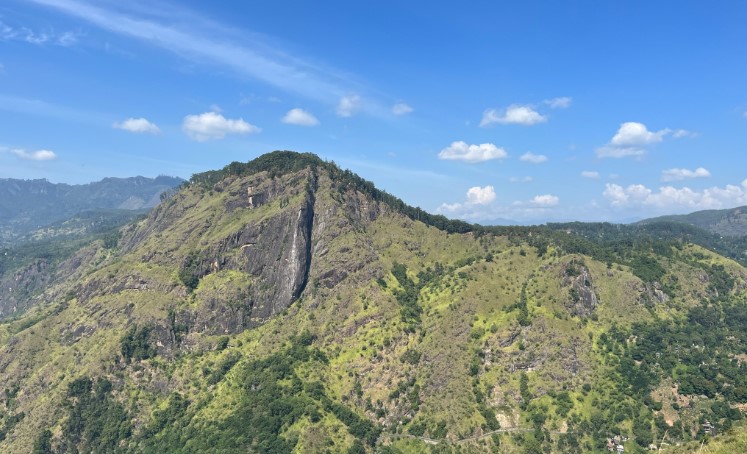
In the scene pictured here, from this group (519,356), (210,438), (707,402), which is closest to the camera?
(707,402)

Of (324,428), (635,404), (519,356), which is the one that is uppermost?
(519,356)

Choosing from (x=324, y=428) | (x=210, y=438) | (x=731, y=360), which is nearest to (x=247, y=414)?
(x=210, y=438)

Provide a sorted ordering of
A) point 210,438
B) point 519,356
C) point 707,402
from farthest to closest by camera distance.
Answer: point 519,356, point 210,438, point 707,402

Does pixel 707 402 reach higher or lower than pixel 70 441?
higher

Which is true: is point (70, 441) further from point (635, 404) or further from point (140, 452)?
point (635, 404)

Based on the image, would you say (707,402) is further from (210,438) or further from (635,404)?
(210,438)

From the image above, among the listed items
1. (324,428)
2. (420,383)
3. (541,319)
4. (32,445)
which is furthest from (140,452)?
(541,319)

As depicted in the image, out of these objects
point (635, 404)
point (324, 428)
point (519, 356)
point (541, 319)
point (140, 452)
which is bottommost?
point (140, 452)

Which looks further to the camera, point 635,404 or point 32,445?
point 32,445

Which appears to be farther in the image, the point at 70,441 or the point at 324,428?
the point at 70,441
